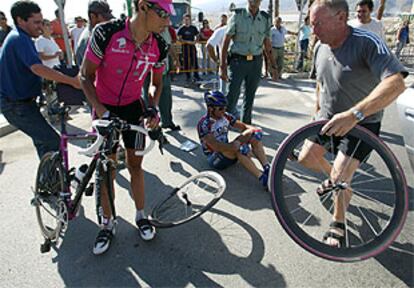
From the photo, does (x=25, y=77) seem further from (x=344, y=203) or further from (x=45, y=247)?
(x=344, y=203)

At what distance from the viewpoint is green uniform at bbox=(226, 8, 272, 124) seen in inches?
172

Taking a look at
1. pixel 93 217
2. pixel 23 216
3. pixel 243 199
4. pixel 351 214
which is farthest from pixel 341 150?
pixel 23 216

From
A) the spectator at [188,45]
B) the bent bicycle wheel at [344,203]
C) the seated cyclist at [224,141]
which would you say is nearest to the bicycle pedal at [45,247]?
the bent bicycle wheel at [344,203]

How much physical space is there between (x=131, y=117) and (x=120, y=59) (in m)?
0.49

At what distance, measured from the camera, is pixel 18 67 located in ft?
8.37

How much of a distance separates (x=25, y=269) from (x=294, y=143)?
2169 millimetres

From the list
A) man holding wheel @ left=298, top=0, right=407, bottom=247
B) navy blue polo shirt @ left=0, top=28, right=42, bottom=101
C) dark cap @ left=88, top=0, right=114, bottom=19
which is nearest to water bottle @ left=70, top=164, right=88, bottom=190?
navy blue polo shirt @ left=0, top=28, right=42, bottom=101

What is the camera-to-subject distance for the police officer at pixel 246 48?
4355 mm

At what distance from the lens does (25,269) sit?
90.7 inches

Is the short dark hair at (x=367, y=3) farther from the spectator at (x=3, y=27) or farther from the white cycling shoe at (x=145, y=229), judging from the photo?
the spectator at (x=3, y=27)

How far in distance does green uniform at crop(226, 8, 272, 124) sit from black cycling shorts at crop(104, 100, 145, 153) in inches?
95.5

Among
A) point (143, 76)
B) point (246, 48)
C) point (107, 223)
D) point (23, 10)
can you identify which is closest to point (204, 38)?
point (246, 48)

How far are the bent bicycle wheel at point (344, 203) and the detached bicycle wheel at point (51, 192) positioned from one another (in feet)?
5.40

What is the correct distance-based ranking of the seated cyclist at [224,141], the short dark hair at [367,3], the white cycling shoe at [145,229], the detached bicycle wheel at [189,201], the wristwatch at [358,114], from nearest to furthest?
the wristwatch at [358,114] < the white cycling shoe at [145,229] < the detached bicycle wheel at [189,201] < the seated cyclist at [224,141] < the short dark hair at [367,3]
